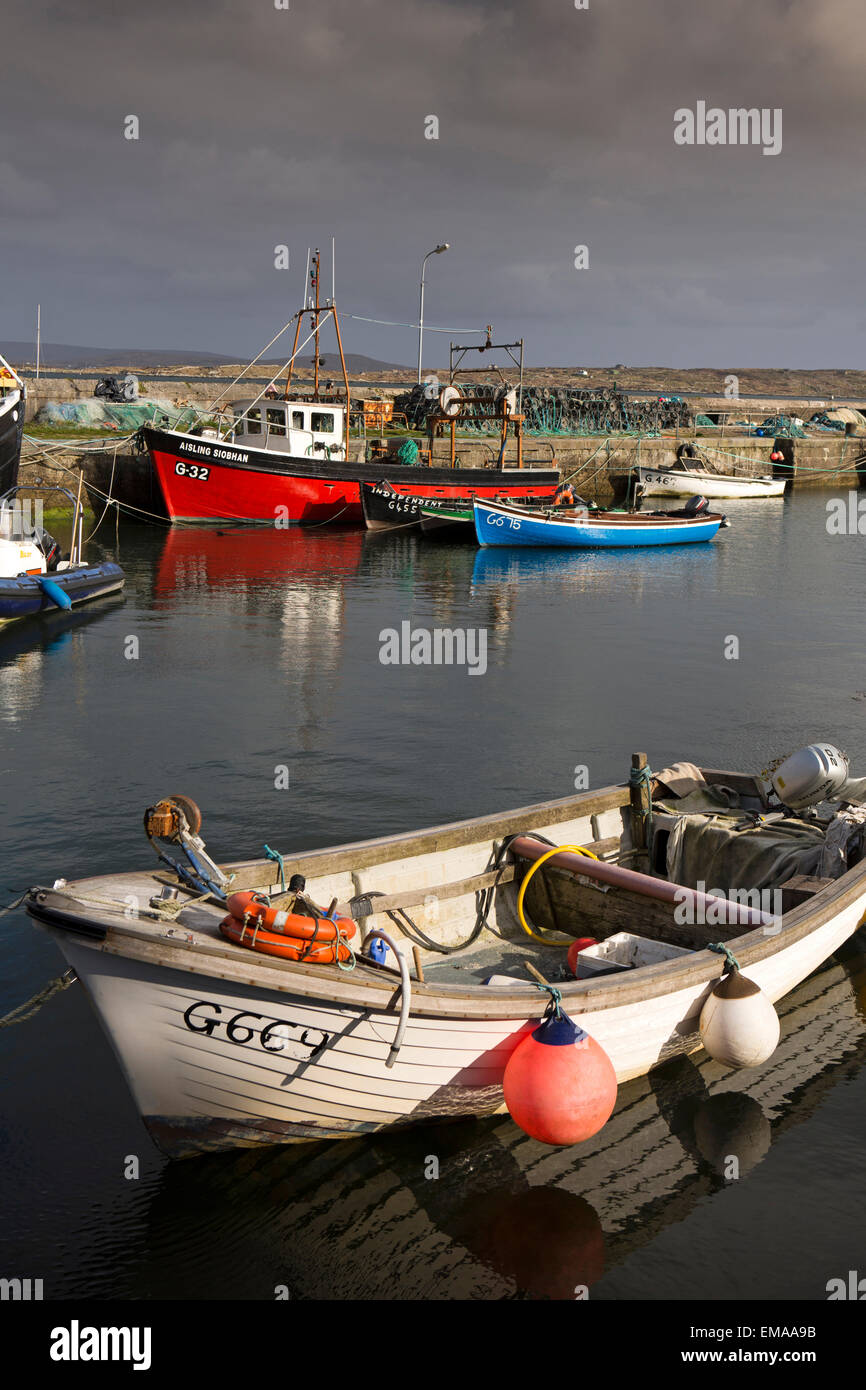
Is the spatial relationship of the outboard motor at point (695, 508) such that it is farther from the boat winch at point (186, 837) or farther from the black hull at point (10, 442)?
the boat winch at point (186, 837)

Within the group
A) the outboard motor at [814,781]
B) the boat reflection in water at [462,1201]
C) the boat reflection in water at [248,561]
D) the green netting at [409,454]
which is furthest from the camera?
the green netting at [409,454]

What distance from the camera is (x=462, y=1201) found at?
648 cm

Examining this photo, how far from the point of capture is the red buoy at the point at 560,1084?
620 cm

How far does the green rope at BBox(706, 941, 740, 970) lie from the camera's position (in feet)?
23.8

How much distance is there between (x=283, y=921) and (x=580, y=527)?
104ft

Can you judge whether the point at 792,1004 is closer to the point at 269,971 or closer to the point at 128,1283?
the point at 269,971

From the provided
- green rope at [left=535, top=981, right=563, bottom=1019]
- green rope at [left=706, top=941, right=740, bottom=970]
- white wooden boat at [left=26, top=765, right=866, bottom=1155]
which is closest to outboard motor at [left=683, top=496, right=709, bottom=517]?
white wooden boat at [left=26, top=765, right=866, bottom=1155]

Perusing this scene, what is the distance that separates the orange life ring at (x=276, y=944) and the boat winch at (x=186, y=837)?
0.65 m

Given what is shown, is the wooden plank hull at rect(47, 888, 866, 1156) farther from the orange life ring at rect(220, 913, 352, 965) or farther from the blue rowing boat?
the blue rowing boat

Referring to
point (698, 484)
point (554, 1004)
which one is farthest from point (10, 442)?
point (698, 484)

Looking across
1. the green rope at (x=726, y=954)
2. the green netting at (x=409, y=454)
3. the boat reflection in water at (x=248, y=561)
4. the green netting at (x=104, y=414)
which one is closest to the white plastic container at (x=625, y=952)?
the green rope at (x=726, y=954)

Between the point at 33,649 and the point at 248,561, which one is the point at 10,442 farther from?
the point at 33,649
